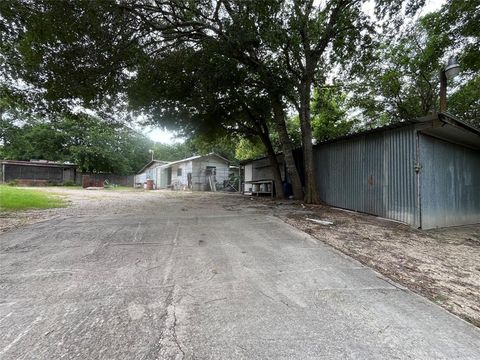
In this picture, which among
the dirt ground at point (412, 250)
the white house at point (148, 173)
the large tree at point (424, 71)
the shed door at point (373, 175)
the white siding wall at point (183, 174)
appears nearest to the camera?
the dirt ground at point (412, 250)

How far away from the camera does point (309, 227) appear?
6062mm

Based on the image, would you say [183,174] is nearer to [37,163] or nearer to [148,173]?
[148,173]

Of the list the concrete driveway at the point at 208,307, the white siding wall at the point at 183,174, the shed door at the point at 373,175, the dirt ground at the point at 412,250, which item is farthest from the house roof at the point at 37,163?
the shed door at the point at 373,175

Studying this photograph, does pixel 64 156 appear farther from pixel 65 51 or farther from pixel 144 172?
pixel 65 51

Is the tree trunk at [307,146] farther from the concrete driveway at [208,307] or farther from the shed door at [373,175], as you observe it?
the concrete driveway at [208,307]

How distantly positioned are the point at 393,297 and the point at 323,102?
50.6 feet

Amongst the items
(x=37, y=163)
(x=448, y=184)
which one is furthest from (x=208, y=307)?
(x=37, y=163)

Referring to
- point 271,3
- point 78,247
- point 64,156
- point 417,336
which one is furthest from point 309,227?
point 64,156

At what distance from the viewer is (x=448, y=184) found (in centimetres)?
732

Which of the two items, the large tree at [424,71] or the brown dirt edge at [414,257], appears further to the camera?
the large tree at [424,71]

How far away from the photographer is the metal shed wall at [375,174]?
22.1 feet

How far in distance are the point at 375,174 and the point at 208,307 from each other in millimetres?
7068

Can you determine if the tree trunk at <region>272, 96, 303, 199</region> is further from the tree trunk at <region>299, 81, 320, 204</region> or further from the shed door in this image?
the shed door

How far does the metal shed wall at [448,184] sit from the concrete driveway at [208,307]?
163 inches
